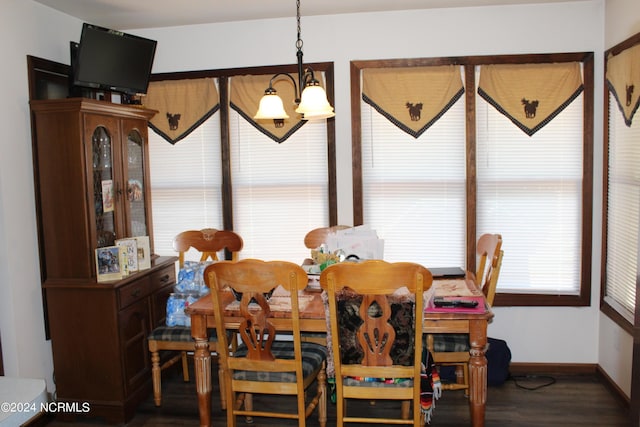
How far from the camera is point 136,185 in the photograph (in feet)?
11.9

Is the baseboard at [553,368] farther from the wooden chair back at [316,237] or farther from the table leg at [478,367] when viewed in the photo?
the wooden chair back at [316,237]

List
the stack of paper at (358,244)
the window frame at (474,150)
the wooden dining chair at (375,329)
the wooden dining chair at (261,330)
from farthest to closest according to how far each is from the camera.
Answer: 1. the window frame at (474,150)
2. the stack of paper at (358,244)
3. the wooden dining chair at (261,330)
4. the wooden dining chair at (375,329)

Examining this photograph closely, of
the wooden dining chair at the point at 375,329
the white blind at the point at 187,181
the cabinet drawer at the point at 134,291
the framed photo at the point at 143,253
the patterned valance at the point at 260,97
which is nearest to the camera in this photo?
the wooden dining chair at the point at 375,329

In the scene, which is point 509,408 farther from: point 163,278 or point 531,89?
point 163,278

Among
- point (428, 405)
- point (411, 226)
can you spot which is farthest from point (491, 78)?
point (428, 405)

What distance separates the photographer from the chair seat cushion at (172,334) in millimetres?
Result: 3219

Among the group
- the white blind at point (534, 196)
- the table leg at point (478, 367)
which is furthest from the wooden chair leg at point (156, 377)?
the white blind at point (534, 196)

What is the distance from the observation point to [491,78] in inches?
145

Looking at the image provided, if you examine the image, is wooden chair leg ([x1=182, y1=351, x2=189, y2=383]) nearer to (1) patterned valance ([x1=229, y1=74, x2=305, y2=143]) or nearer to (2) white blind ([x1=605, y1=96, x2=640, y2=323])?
(1) patterned valance ([x1=229, y1=74, x2=305, y2=143])

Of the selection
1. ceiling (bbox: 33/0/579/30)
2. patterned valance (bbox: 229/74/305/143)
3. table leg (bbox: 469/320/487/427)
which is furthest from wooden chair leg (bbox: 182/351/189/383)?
ceiling (bbox: 33/0/579/30)

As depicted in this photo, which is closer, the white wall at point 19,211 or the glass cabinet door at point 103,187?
the white wall at point 19,211

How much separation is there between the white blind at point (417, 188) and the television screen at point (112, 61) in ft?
4.97

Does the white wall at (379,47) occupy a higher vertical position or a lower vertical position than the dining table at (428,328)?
higher

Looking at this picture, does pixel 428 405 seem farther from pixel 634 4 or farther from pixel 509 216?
pixel 634 4
